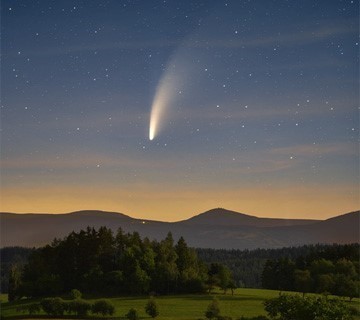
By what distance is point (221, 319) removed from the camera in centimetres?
5356

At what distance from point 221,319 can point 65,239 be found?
4703 cm

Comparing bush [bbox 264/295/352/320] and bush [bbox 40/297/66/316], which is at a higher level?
bush [bbox 264/295/352/320]

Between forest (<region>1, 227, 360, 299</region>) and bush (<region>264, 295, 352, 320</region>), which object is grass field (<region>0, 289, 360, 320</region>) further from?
bush (<region>264, 295, 352, 320</region>)

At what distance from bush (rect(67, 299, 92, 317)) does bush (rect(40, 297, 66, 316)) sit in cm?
82

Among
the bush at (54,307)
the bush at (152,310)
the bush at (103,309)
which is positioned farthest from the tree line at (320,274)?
the bush at (54,307)

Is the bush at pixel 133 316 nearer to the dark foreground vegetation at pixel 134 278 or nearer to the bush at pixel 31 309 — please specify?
the dark foreground vegetation at pixel 134 278

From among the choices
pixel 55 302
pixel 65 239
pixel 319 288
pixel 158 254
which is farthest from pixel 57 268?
pixel 319 288

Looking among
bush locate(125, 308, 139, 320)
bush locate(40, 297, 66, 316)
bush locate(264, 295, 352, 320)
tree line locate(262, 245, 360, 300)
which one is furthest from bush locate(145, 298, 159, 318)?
tree line locate(262, 245, 360, 300)

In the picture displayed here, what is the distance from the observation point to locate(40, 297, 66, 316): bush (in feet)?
199

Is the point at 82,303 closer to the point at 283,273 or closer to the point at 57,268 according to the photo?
the point at 57,268

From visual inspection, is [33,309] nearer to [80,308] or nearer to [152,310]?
[80,308]

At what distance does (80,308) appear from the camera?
6088 cm

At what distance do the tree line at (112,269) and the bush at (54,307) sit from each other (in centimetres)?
2011

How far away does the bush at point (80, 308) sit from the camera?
199 ft
